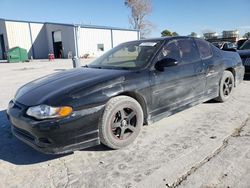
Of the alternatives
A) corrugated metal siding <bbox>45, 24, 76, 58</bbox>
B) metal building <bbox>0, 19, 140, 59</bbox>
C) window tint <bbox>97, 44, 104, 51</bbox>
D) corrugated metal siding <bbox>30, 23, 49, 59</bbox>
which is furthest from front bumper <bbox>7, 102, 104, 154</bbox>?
corrugated metal siding <bbox>30, 23, 49, 59</bbox>

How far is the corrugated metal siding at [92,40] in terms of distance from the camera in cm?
3071

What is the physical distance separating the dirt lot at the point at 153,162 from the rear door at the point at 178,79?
46 centimetres

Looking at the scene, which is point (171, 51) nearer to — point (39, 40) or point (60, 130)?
point (60, 130)

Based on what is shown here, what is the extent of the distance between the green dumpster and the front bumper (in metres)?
26.8

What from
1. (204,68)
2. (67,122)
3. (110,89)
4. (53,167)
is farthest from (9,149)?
(204,68)

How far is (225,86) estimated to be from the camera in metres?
5.39

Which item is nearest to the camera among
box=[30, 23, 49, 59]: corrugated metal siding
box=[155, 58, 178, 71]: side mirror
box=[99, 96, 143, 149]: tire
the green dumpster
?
box=[99, 96, 143, 149]: tire

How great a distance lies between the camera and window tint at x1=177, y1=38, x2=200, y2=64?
168 inches

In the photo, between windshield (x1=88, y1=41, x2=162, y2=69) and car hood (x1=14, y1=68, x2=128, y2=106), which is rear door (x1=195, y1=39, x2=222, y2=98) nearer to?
windshield (x1=88, y1=41, x2=162, y2=69)

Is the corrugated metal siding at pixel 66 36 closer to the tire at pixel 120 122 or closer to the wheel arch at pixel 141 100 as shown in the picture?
the wheel arch at pixel 141 100

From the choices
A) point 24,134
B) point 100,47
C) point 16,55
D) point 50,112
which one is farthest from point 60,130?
point 100,47

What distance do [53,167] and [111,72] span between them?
5.00ft

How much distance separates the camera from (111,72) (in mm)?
3539

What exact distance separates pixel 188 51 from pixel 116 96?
76.2 inches
